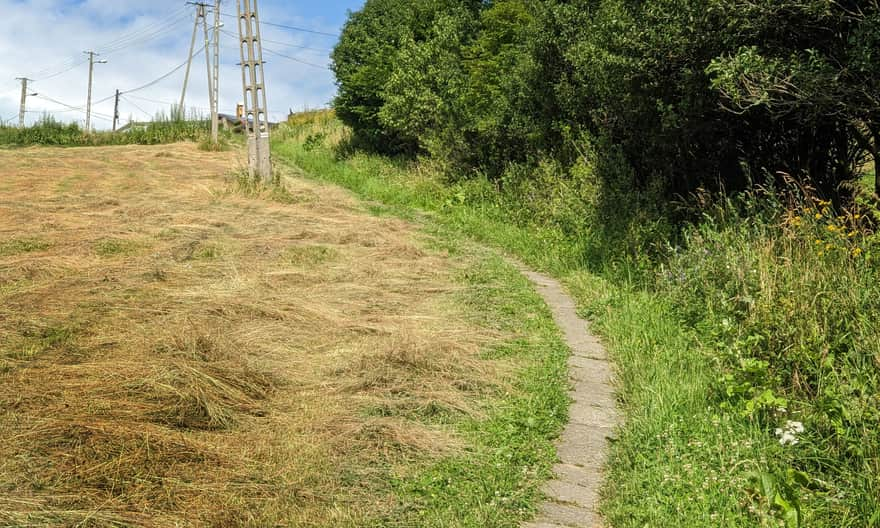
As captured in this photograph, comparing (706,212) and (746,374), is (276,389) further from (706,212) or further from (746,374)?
(706,212)

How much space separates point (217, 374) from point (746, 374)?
339 cm

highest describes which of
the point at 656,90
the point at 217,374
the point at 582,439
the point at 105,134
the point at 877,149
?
the point at 105,134

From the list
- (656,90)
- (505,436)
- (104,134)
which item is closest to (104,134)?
(104,134)

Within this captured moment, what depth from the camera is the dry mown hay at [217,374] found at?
128 inches

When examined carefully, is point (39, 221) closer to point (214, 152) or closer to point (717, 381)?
point (717, 381)

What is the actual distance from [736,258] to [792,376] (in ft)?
5.43

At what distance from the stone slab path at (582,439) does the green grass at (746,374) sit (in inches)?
4.3

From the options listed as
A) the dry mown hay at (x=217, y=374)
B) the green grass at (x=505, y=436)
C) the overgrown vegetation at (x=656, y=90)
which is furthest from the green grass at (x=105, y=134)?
the green grass at (x=505, y=436)

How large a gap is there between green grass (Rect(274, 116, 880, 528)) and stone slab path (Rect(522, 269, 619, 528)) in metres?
0.11

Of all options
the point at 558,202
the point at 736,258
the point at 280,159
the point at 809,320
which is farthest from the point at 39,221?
the point at 280,159

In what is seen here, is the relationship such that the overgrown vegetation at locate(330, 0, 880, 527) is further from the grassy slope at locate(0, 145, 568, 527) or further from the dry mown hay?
the dry mown hay

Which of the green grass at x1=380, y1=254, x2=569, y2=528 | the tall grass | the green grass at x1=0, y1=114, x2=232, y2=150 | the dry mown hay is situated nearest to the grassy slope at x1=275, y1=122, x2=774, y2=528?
the green grass at x1=380, y1=254, x2=569, y2=528

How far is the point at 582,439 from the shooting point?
408 cm

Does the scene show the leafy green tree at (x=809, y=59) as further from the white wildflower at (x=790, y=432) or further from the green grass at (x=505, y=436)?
the white wildflower at (x=790, y=432)
